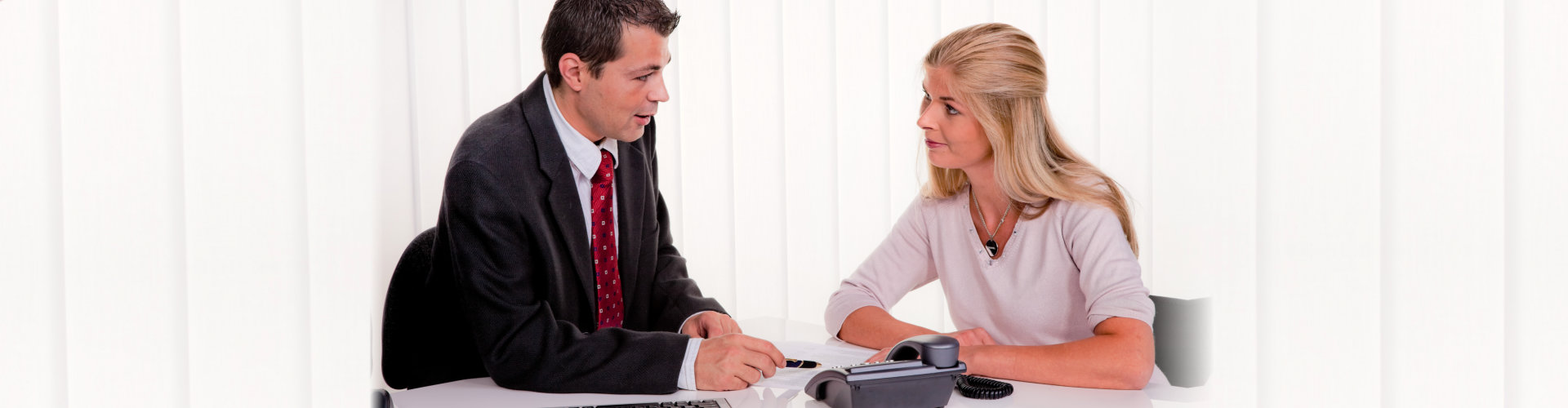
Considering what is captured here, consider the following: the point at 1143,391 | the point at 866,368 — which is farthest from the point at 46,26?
the point at 1143,391

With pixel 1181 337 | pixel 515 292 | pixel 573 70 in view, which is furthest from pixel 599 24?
pixel 1181 337

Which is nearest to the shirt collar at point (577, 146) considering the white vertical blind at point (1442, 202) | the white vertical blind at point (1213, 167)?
the white vertical blind at point (1213, 167)

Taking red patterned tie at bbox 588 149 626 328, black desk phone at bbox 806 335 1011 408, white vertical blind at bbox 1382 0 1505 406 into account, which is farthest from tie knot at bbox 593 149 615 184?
white vertical blind at bbox 1382 0 1505 406

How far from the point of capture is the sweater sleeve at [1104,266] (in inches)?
67.2

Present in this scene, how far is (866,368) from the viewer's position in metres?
1.44

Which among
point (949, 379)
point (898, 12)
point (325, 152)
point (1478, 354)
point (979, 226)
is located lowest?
point (1478, 354)

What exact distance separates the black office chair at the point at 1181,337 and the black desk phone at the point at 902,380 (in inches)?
25.8

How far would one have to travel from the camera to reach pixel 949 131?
1.94m

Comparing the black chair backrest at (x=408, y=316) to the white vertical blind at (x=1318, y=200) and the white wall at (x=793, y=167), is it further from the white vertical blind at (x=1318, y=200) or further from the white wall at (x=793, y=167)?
the white vertical blind at (x=1318, y=200)

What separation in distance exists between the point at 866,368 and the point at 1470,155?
2140mm

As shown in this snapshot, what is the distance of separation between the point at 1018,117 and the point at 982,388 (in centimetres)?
60

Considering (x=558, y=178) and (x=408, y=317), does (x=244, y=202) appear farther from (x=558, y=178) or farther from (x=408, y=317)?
(x=558, y=178)

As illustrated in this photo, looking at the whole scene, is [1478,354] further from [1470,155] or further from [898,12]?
[898,12]

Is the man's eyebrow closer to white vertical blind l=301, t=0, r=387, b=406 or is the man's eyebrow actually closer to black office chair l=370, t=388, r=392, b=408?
black office chair l=370, t=388, r=392, b=408
